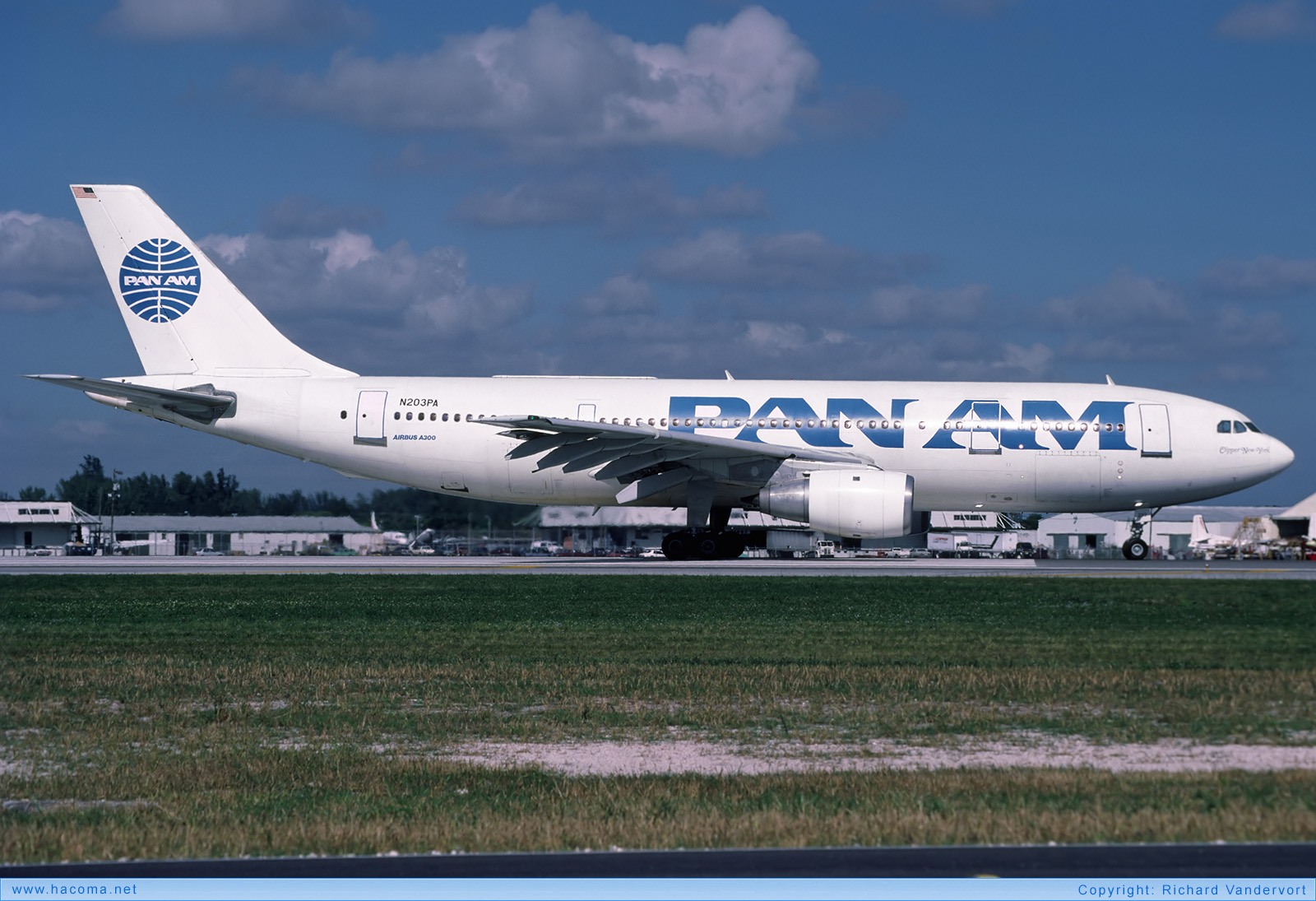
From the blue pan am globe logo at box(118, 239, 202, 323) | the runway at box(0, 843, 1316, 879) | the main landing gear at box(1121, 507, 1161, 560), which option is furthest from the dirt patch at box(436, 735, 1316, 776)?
the blue pan am globe logo at box(118, 239, 202, 323)

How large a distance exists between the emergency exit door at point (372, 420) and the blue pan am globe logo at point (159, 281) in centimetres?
520

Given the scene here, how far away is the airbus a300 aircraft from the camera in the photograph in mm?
26422

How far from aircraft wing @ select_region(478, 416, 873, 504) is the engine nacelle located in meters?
1.06

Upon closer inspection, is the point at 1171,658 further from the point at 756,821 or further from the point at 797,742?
the point at 756,821

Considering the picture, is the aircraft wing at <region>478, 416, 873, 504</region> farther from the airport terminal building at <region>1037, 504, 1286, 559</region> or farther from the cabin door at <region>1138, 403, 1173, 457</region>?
the airport terminal building at <region>1037, 504, 1286, 559</region>

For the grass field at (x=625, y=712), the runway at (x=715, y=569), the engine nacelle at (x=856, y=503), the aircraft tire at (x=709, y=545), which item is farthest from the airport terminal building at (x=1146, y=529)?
the grass field at (x=625, y=712)

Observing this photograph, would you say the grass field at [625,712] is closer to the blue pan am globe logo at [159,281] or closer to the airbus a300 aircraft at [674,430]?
the airbus a300 aircraft at [674,430]

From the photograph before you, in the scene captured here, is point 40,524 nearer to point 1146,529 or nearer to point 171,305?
point 171,305

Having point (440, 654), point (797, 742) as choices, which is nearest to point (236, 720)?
point (440, 654)

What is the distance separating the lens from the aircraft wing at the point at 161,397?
1068 inches

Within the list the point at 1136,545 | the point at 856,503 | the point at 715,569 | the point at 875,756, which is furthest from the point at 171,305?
the point at 875,756

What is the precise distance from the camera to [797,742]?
8.02 meters

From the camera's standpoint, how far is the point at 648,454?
86.7ft

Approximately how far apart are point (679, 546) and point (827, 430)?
4452 millimetres
